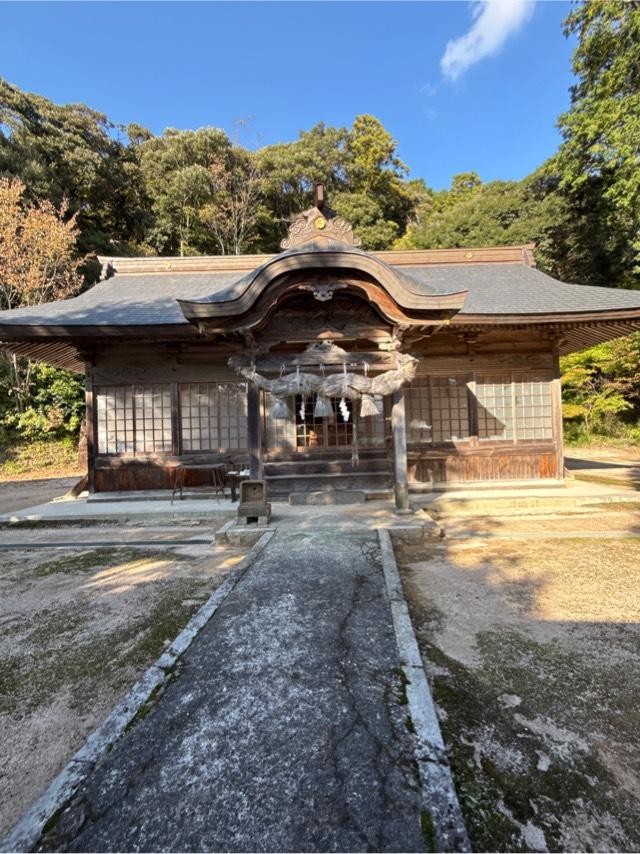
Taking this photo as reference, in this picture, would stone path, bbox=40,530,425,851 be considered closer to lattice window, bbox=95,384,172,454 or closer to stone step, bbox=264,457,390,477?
stone step, bbox=264,457,390,477

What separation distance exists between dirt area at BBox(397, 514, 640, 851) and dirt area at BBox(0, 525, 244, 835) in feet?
6.95

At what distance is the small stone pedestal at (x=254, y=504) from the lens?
6230 mm

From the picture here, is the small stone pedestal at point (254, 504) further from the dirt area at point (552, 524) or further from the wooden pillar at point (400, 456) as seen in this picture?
the dirt area at point (552, 524)

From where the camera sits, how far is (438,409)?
29.6ft

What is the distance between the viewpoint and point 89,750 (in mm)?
1919

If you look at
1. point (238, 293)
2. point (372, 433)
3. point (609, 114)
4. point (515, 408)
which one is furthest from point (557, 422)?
point (609, 114)

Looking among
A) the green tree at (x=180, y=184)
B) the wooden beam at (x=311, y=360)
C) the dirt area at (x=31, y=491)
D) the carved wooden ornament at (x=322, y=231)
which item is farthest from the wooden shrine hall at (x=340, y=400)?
the green tree at (x=180, y=184)

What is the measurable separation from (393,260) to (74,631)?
11.2 meters

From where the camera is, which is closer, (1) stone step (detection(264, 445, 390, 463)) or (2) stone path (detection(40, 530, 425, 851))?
(2) stone path (detection(40, 530, 425, 851))

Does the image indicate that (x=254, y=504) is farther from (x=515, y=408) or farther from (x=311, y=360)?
(x=515, y=408)

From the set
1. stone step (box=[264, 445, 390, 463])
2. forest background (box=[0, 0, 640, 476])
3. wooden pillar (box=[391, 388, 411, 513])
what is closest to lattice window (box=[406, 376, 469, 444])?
stone step (box=[264, 445, 390, 463])

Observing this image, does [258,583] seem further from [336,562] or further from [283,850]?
[283,850]

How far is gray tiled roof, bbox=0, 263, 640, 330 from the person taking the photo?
7.79 meters

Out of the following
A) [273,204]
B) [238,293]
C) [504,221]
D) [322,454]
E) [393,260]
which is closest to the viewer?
[238,293]
